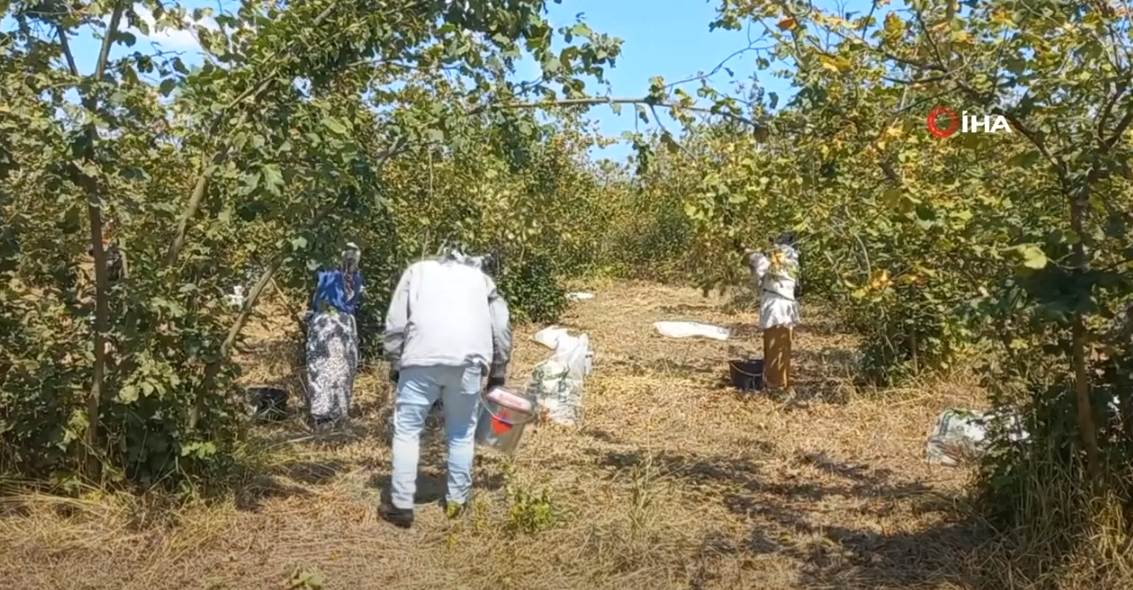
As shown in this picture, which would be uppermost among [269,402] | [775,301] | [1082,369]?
[775,301]

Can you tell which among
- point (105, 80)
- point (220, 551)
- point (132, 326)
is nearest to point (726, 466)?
point (220, 551)

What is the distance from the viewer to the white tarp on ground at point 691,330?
484 inches

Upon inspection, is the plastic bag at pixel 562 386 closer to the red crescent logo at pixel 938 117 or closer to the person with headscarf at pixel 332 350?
the person with headscarf at pixel 332 350

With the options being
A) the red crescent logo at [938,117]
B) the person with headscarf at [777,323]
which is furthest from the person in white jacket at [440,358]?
the person with headscarf at [777,323]

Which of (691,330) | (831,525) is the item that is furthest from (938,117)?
(691,330)

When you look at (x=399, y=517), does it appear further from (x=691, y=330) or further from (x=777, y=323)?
(x=691, y=330)

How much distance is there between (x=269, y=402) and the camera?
7.64 meters

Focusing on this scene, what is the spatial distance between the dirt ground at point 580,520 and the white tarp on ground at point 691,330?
14.9 ft

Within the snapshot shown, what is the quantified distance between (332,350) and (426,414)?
2493 millimetres

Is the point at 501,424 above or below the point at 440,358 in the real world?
below

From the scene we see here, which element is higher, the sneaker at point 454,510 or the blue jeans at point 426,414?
the blue jeans at point 426,414

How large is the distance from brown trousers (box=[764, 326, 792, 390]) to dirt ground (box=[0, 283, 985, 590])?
122 centimetres

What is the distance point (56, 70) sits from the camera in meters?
4.62

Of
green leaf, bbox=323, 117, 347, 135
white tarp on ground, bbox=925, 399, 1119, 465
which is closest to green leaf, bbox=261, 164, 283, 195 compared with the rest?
green leaf, bbox=323, 117, 347, 135
